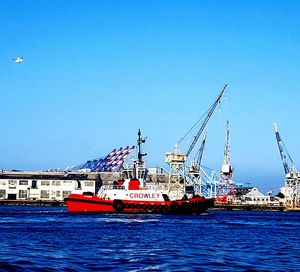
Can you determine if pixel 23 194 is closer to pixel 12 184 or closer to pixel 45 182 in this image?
pixel 12 184

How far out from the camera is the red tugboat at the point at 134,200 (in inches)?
3551

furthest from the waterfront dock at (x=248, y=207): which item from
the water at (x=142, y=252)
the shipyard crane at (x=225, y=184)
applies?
the water at (x=142, y=252)

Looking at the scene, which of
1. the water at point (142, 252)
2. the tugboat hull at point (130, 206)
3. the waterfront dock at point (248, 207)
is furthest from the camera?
the waterfront dock at point (248, 207)

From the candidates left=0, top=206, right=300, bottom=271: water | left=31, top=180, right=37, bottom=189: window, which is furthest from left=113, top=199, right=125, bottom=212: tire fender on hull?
left=31, top=180, right=37, bottom=189: window

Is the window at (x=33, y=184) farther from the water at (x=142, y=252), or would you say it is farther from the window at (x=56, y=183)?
the water at (x=142, y=252)

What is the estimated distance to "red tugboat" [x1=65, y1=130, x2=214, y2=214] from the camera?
90.2 meters

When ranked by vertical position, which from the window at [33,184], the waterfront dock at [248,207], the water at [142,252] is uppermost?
the window at [33,184]

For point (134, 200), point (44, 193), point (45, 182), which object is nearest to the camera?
point (134, 200)

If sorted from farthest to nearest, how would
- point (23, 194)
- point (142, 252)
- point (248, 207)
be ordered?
point (23, 194), point (248, 207), point (142, 252)

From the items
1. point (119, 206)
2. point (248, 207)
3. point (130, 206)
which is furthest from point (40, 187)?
point (130, 206)

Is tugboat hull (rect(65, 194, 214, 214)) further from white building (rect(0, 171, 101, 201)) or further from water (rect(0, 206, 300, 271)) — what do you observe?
white building (rect(0, 171, 101, 201))

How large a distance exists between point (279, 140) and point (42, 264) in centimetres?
16577

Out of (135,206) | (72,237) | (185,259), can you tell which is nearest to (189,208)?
(135,206)

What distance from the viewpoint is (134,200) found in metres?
90.6
